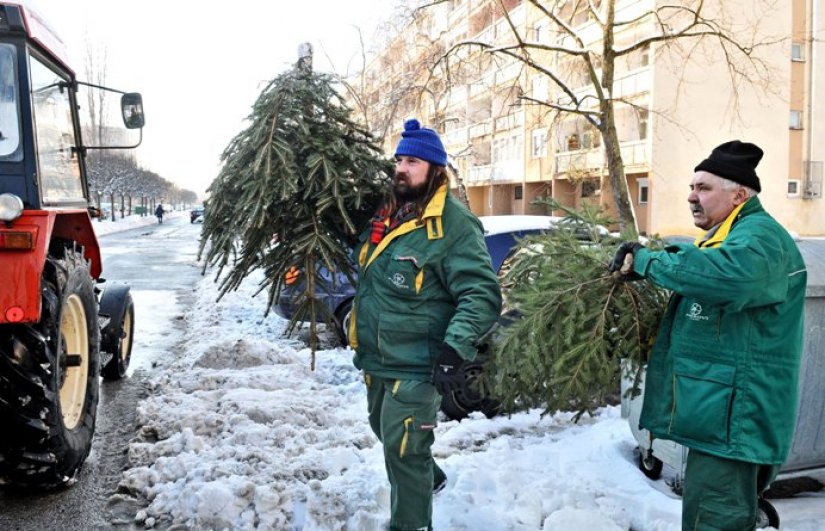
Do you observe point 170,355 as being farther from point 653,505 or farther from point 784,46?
point 784,46

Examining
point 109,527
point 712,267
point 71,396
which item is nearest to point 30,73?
point 71,396

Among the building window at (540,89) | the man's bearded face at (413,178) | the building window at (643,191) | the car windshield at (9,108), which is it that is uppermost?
the building window at (540,89)

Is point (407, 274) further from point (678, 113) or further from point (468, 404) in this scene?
point (678, 113)

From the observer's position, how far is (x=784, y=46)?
24.8 meters

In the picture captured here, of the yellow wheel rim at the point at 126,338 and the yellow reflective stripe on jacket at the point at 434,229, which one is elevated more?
the yellow reflective stripe on jacket at the point at 434,229

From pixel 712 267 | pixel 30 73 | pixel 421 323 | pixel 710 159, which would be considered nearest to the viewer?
pixel 712 267

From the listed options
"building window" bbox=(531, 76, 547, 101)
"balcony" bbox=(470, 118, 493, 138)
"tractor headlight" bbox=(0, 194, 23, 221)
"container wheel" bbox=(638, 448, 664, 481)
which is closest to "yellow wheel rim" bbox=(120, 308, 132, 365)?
"tractor headlight" bbox=(0, 194, 23, 221)

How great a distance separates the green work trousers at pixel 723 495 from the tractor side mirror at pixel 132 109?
4525 mm

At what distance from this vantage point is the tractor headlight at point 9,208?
362cm

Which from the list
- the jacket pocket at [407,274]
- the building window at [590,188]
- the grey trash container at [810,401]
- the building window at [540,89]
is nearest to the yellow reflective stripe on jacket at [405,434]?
the jacket pocket at [407,274]

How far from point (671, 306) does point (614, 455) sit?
188 centimetres

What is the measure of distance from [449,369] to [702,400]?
3.23 ft

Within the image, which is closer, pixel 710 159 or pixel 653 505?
pixel 710 159

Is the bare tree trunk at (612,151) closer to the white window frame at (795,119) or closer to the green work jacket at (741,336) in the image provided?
the green work jacket at (741,336)
